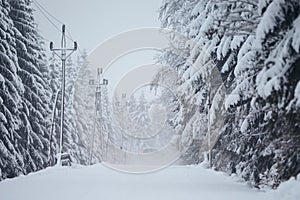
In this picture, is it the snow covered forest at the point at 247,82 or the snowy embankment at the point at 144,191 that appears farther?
the snowy embankment at the point at 144,191

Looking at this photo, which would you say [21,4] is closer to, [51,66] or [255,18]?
[51,66]

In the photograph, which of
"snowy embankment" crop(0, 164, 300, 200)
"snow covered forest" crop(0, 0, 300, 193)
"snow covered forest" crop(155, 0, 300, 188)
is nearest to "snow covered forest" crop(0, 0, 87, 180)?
"snow covered forest" crop(0, 0, 300, 193)

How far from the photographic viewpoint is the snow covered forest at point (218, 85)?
213 inches

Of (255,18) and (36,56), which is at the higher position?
(36,56)

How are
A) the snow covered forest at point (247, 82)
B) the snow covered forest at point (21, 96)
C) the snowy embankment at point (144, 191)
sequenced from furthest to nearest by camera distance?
the snow covered forest at point (21, 96) < the snowy embankment at point (144, 191) < the snow covered forest at point (247, 82)

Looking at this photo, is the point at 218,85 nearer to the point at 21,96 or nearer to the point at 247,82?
the point at 247,82

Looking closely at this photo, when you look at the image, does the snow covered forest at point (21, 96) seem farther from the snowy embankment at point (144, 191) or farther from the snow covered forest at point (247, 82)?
the snowy embankment at point (144, 191)

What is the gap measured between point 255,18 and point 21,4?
60.6 feet

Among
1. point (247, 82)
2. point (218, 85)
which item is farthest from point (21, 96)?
point (247, 82)

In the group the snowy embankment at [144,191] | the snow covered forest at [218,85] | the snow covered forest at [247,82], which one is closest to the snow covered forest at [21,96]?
the snow covered forest at [218,85]

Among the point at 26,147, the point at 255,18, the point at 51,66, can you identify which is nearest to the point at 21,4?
the point at 26,147

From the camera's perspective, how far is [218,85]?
1245 centimetres

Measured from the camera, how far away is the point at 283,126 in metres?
6.50

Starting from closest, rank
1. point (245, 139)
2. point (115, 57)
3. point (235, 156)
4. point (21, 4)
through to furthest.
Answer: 1. point (245, 139)
2. point (235, 156)
3. point (115, 57)
4. point (21, 4)
